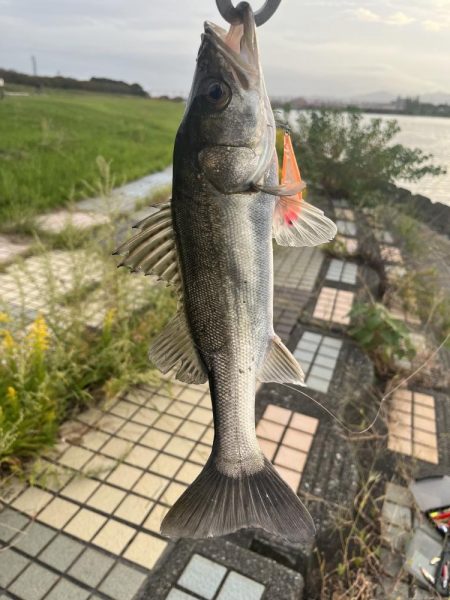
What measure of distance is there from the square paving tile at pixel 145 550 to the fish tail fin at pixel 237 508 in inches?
66.3

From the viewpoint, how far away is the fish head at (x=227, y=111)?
124 centimetres

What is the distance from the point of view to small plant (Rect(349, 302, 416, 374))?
4.90 m

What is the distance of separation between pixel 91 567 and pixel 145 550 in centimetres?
32

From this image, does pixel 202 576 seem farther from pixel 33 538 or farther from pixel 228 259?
pixel 228 259

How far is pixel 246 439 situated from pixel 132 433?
2.60 m

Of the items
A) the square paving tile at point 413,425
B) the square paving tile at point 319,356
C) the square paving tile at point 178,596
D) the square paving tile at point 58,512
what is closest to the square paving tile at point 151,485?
the square paving tile at point 58,512

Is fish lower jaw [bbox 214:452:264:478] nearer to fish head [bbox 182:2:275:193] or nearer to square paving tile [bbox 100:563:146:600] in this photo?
fish head [bbox 182:2:275:193]

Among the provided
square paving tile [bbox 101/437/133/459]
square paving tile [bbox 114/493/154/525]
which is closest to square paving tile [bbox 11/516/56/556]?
square paving tile [bbox 114/493/154/525]

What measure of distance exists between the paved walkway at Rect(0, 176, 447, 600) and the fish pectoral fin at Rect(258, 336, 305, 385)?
1.79 meters

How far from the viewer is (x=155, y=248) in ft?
4.33

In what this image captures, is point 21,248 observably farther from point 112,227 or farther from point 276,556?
point 276,556

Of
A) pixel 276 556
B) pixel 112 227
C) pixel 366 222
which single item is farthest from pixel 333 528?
pixel 366 222

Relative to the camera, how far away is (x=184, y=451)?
364 centimetres

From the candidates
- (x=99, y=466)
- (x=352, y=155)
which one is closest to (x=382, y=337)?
(x=99, y=466)
